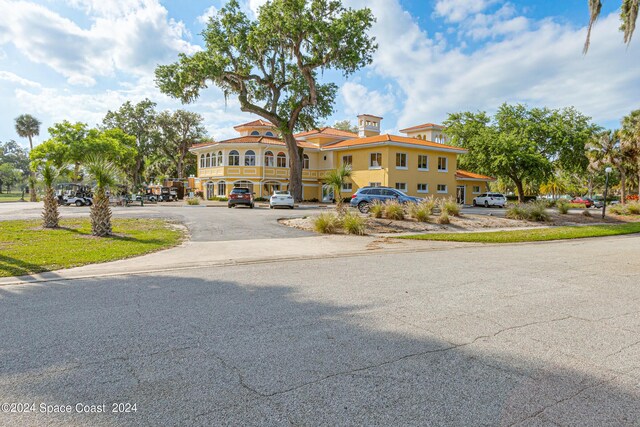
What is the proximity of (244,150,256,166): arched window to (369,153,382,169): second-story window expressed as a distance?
13.6m

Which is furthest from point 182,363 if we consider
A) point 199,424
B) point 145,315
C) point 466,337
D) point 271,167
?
point 271,167

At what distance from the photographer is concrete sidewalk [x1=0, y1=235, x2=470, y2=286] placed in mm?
8055

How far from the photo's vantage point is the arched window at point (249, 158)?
45.8 metres

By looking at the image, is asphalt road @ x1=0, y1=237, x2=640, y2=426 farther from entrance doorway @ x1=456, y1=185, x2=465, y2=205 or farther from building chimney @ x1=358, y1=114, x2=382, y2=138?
building chimney @ x1=358, y1=114, x2=382, y2=138

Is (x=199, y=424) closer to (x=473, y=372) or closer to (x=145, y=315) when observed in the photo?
(x=473, y=372)

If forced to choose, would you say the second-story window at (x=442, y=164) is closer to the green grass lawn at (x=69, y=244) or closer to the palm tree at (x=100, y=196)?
the green grass lawn at (x=69, y=244)

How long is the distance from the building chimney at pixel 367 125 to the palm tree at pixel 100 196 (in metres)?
43.2

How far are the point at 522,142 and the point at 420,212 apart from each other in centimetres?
2954

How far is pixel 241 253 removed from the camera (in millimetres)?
10703

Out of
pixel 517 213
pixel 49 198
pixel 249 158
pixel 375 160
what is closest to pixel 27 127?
pixel 249 158

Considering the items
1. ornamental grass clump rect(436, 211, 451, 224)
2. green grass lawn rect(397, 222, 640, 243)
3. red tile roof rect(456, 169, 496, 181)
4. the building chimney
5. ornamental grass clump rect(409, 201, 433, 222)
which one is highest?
the building chimney

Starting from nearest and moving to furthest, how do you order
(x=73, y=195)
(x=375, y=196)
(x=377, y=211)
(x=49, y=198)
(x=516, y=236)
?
(x=49, y=198) < (x=516, y=236) < (x=377, y=211) < (x=375, y=196) < (x=73, y=195)

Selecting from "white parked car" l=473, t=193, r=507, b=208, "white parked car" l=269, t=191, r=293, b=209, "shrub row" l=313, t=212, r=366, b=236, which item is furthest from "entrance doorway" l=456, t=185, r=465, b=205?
"shrub row" l=313, t=212, r=366, b=236

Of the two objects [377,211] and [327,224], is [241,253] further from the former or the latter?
[377,211]
